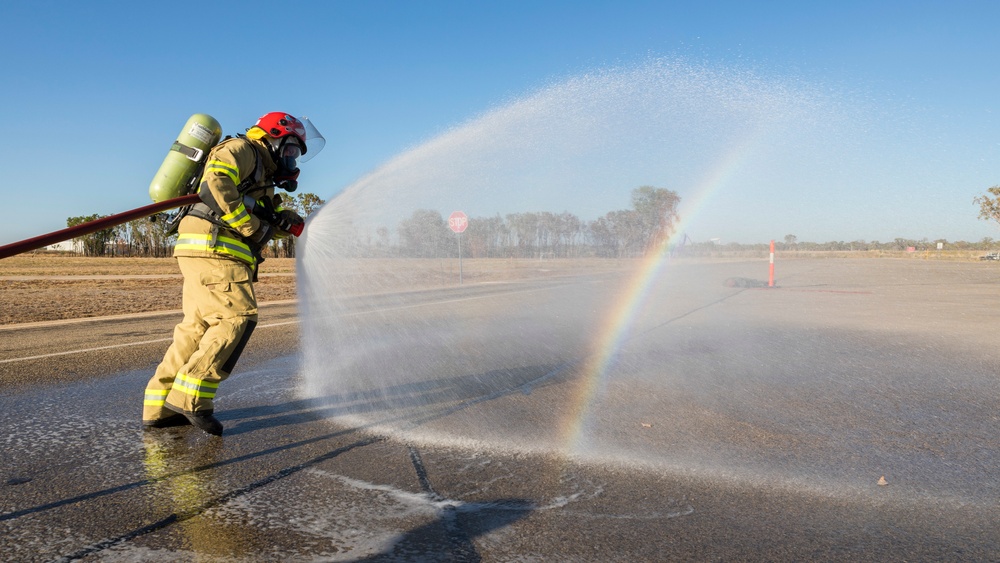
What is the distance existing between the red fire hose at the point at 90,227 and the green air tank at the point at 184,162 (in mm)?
152

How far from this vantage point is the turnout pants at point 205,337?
386cm

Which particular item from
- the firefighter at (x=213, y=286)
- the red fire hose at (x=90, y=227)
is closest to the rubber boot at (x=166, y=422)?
the firefighter at (x=213, y=286)

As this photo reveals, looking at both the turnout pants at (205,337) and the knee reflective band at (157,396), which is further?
the knee reflective band at (157,396)

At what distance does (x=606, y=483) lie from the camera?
313 cm

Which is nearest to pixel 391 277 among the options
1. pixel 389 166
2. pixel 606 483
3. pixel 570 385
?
pixel 389 166

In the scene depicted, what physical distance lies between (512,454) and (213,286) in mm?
2039

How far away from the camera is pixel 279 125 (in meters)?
Result: 4.34

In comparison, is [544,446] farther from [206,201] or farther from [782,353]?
[782,353]

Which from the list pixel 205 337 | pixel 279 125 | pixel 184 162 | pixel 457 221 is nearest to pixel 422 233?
pixel 457 221

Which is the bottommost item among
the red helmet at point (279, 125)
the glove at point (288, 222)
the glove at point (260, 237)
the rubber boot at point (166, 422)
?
the rubber boot at point (166, 422)

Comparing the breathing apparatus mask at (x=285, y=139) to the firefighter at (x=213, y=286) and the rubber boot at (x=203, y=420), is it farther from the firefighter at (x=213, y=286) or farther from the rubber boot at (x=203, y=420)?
the rubber boot at (x=203, y=420)

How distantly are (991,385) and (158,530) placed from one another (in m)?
6.02

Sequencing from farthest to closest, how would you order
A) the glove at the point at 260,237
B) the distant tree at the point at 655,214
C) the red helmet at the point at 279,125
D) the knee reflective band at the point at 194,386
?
the distant tree at the point at 655,214 → the red helmet at the point at 279,125 → the glove at the point at 260,237 → the knee reflective band at the point at 194,386

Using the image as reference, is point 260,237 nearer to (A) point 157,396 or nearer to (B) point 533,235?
(A) point 157,396
